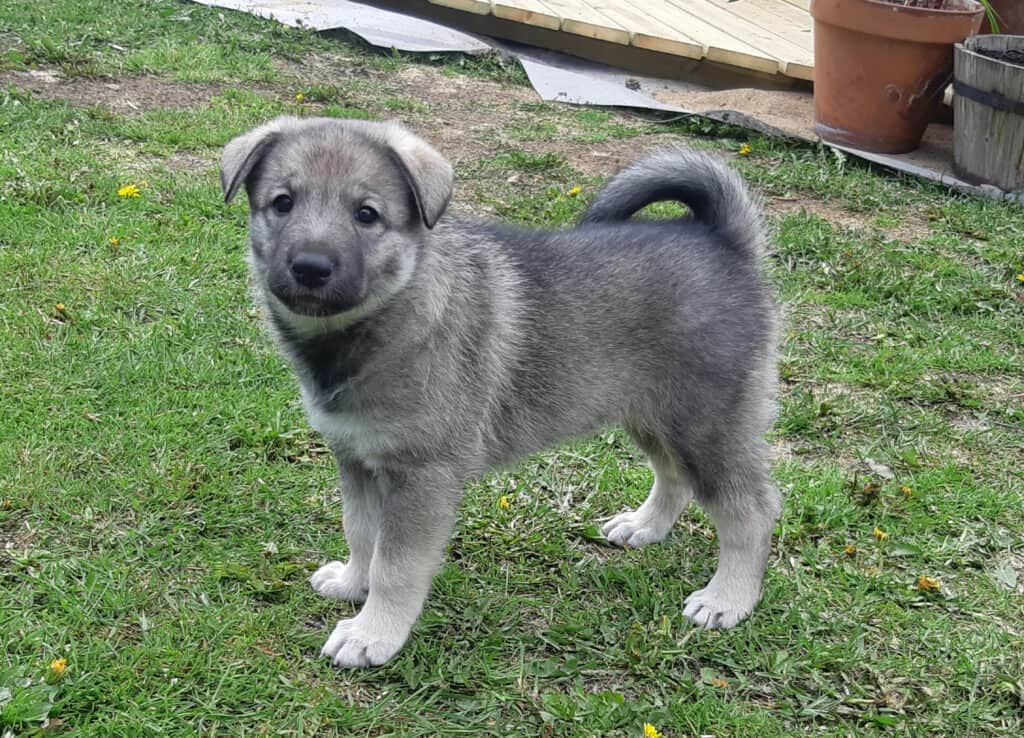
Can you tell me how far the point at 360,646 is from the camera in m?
2.98

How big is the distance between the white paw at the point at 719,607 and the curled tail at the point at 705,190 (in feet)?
3.69

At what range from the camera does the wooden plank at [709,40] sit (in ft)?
28.6

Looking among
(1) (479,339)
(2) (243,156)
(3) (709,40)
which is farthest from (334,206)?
(3) (709,40)

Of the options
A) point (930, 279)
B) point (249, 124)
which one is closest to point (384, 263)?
point (930, 279)

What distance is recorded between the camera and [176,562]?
3.28 metres

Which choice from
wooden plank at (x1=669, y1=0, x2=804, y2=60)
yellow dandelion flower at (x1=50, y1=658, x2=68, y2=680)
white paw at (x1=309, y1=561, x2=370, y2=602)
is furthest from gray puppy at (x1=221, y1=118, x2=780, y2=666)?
wooden plank at (x1=669, y1=0, x2=804, y2=60)

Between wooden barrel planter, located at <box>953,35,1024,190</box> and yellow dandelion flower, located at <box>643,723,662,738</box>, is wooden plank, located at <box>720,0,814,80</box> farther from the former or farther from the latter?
yellow dandelion flower, located at <box>643,723,662,738</box>

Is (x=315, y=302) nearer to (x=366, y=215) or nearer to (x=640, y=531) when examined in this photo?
(x=366, y=215)

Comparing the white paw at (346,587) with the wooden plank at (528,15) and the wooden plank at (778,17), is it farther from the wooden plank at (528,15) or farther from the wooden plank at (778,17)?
the wooden plank at (778,17)

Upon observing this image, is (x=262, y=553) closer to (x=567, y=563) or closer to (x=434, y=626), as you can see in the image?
(x=434, y=626)

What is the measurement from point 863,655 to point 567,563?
1.00 meters

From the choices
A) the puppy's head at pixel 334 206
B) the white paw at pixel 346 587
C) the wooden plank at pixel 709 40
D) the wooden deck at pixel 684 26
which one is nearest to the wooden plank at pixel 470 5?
the wooden deck at pixel 684 26

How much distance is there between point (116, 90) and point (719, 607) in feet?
19.3

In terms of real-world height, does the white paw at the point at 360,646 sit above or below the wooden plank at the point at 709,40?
below
